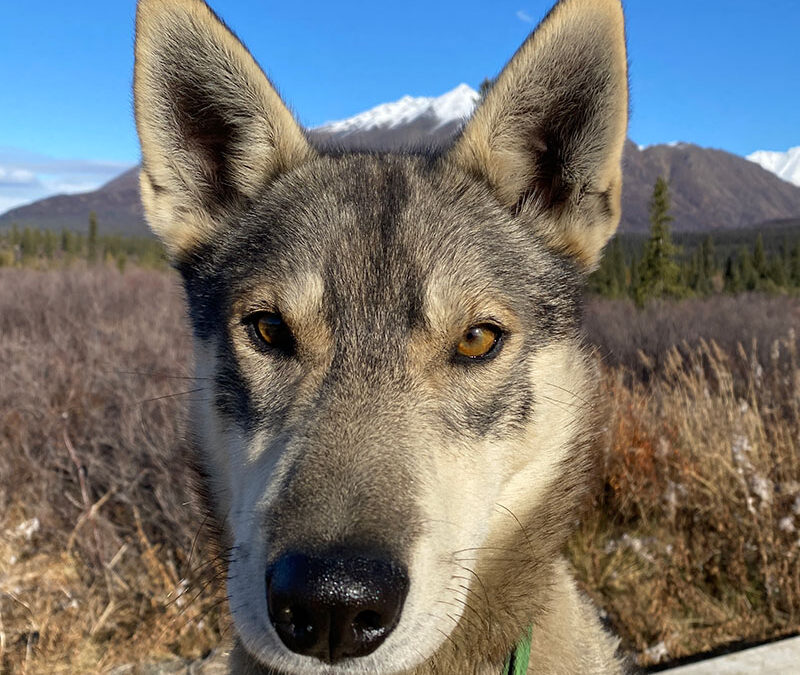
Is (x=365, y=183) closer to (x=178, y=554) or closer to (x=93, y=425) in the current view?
(x=178, y=554)

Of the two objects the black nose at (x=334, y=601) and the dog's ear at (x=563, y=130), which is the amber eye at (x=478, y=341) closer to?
the dog's ear at (x=563, y=130)

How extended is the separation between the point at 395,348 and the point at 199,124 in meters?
1.61

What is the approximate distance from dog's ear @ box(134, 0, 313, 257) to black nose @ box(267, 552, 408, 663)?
6.24 ft

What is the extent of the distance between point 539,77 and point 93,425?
685 centimetres

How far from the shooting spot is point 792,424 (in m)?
7.37

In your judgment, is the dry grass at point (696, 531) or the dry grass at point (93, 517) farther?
the dry grass at point (696, 531)

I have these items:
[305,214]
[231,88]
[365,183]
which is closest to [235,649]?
[305,214]

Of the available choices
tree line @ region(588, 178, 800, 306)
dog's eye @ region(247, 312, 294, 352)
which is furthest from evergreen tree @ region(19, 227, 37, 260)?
dog's eye @ region(247, 312, 294, 352)

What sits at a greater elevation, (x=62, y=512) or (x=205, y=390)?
(x=205, y=390)

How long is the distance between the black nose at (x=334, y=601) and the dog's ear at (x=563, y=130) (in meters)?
1.80

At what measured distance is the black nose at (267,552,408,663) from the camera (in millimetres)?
1634

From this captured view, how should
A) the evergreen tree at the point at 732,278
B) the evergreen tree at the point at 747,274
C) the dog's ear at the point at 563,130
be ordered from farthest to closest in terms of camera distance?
the evergreen tree at the point at 747,274 < the evergreen tree at the point at 732,278 < the dog's ear at the point at 563,130

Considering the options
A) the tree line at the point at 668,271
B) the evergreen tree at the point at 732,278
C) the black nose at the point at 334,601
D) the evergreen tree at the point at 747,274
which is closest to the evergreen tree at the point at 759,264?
the tree line at the point at 668,271

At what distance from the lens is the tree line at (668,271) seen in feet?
145
